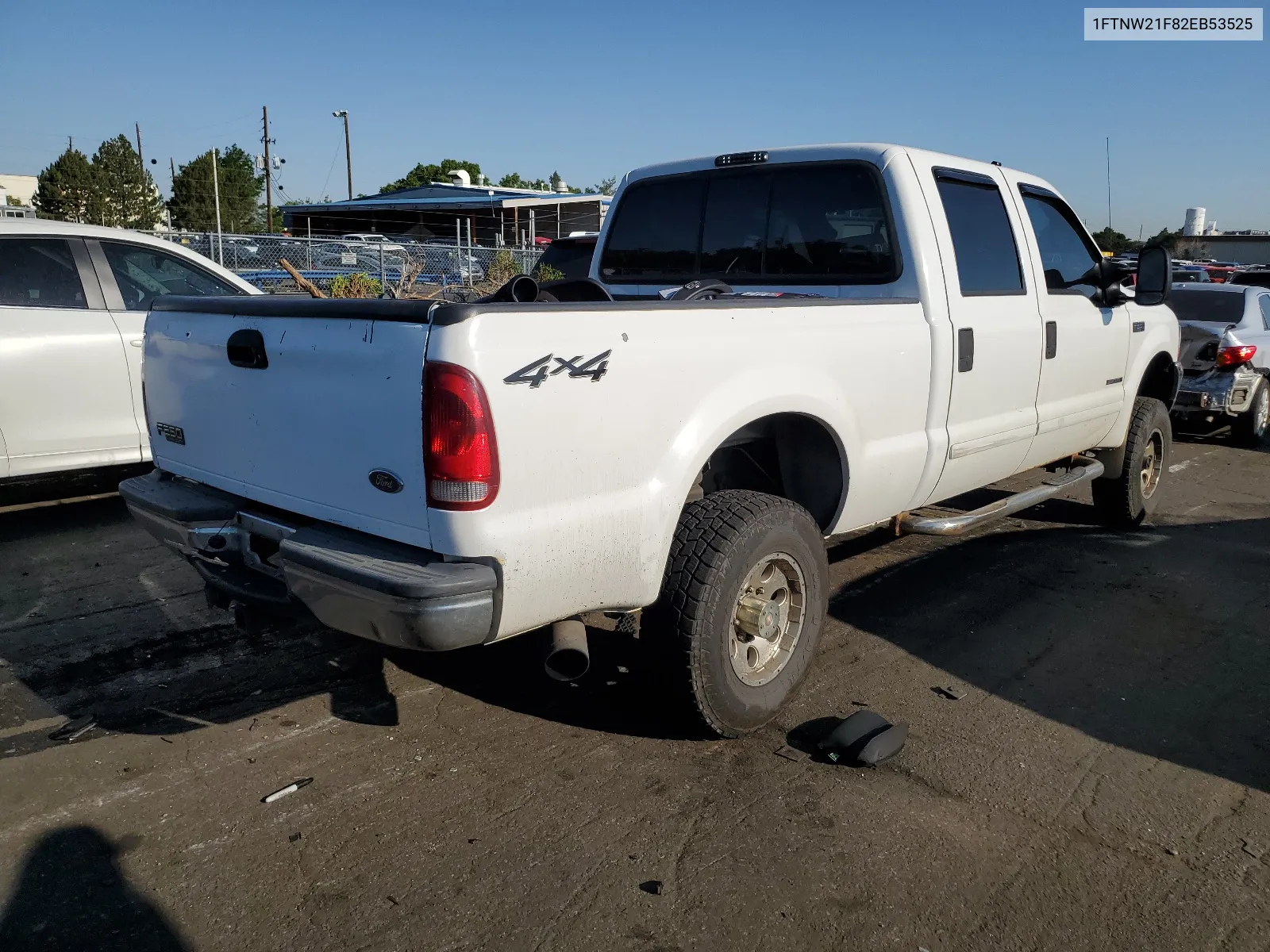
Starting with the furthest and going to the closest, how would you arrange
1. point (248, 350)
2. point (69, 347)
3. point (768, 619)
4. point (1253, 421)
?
point (1253, 421) < point (69, 347) < point (768, 619) < point (248, 350)

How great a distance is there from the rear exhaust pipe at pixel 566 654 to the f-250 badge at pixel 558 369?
0.76 meters

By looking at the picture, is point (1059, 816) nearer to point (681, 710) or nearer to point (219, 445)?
point (681, 710)

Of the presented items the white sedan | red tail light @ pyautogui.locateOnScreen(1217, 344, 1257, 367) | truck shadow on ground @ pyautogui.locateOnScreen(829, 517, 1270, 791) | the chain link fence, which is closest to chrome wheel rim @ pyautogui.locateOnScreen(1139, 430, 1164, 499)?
truck shadow on ground @ pyautogui.locateOnScreen(829, 517, 1270, 791)

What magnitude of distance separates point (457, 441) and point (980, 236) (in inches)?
121

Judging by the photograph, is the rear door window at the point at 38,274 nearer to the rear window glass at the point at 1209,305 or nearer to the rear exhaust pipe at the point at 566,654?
the rear exhaust pipe at the point at 566,654

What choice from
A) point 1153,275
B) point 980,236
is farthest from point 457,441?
Result: point 1153,275

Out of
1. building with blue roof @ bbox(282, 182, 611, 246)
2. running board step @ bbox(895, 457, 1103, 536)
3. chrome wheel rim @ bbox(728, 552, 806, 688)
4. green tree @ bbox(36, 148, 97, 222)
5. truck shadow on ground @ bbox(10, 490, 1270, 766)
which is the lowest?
truck shadow on ground @ bbox(10, 490, 1270, 766)

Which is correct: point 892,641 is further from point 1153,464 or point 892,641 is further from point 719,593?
point 1153,464

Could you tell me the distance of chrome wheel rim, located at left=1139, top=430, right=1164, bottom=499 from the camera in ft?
21.6

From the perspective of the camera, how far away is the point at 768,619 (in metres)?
3.55

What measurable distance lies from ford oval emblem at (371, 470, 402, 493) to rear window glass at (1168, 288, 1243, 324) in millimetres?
10161

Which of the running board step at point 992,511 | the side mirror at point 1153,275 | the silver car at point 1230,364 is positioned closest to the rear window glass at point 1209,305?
the silver car at point 1230,364

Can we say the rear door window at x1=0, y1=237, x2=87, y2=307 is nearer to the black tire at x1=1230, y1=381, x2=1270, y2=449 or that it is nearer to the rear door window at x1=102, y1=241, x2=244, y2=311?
the rear door window at x1=102, y1=241, x2=244, y2=311

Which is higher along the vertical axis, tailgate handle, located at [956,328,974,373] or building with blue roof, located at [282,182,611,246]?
building with blue roof, located at [282,182,611,246]
